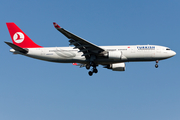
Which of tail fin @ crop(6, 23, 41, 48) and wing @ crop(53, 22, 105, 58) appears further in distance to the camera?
tail fin @ crop(6, 23, 41, 48)

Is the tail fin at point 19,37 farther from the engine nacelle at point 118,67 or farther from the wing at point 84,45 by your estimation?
the engine nacelle at point 118,67

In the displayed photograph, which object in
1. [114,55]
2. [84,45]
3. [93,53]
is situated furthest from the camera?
[93,53]

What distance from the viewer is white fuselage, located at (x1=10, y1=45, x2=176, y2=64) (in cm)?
4000

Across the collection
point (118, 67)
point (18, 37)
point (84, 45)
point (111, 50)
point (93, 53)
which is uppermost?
point (18, 37)

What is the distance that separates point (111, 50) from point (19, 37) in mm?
14929

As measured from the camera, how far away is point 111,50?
40844 mm

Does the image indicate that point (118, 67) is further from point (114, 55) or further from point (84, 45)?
point (84, 45)

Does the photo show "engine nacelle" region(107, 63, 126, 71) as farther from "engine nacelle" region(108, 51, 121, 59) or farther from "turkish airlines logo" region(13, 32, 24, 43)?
"turkish airlines logo" region(13, 32, 24, 43)

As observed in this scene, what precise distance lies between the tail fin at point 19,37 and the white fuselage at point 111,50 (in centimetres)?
156

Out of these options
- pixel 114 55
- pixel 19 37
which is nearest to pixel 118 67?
pixel 114 55

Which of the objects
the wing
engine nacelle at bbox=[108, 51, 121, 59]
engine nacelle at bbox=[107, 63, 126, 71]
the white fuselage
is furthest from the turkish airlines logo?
engine nacelle at bbox=[107, 63, 126, 71]

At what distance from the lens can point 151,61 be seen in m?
41.1

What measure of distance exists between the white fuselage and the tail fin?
5.13ft

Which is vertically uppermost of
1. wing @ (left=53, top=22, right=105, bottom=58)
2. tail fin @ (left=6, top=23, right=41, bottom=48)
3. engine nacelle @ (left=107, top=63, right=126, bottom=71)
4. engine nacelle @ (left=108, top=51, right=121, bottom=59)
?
tail fin @ (left=6, top=23, right=41, bottom=48)
